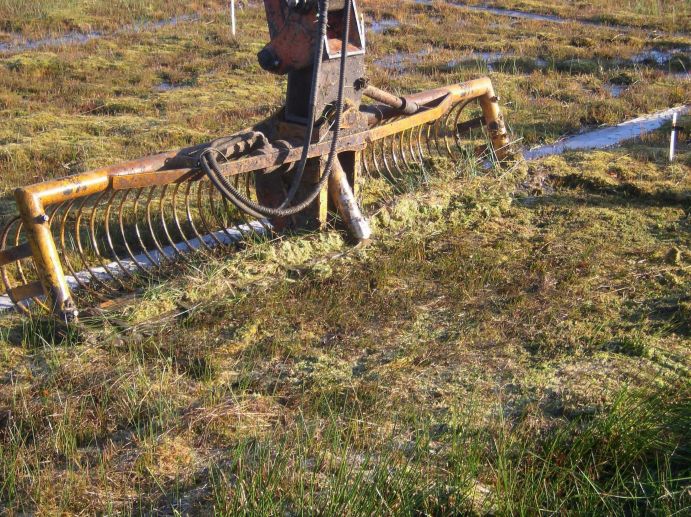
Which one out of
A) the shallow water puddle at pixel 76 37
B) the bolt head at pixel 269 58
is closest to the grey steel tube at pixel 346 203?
the bolt head at pixel 269 58

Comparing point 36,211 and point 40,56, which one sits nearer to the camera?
point 36,211

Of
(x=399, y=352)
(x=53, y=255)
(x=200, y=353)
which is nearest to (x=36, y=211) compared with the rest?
(x=53, y=255)

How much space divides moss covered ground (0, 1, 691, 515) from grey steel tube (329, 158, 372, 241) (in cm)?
14

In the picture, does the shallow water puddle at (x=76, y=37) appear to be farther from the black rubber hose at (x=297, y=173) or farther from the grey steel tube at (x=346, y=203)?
the black rubber hose at (x=297, y=173)

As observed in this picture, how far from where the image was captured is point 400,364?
4.30 m

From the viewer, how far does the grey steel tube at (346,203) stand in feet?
18.1

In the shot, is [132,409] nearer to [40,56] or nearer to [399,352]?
[399,352]

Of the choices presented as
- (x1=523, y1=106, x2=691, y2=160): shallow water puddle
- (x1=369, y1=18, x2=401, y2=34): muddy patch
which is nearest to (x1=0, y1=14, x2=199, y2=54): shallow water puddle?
(x1=369, y1=18, x2=401, y2=34): muddy patch

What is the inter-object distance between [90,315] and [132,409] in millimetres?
897

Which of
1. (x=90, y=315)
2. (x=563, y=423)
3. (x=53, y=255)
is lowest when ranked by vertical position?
(x=563, y=423)

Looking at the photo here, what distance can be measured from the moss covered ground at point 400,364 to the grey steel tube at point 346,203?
142 mm

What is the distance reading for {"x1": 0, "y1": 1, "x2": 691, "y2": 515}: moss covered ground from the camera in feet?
10.7

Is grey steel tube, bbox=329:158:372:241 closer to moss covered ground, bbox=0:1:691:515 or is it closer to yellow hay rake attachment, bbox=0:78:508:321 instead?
yellow hay rake attachment, bbox=0:78:508:321

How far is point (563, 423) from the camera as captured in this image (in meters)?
3.82
